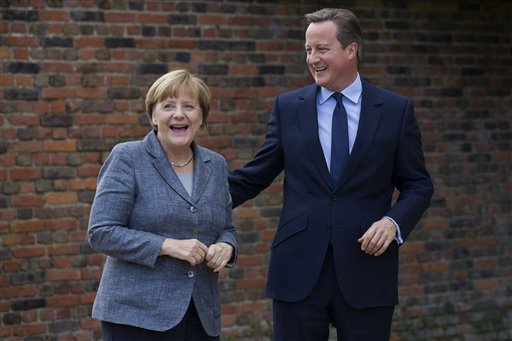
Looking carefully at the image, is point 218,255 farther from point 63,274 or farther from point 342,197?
point 63,274

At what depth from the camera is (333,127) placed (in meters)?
4.40

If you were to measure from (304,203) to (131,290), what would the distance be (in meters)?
0.90

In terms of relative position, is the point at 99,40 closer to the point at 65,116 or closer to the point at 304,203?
the point at 65,116

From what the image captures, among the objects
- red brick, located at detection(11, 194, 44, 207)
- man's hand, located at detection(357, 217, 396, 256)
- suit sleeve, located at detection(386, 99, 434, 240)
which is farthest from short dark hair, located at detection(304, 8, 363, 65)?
red brick, located at detection(11, 194, 44, 207)

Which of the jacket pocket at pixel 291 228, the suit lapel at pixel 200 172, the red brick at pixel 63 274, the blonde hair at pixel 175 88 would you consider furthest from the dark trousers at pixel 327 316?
the red brick at pixel 63 274

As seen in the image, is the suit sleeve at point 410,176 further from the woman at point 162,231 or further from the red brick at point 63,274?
the red brick at point 63,274

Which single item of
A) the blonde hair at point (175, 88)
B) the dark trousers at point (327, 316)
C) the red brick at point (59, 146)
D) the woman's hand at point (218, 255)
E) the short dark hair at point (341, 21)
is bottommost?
the dark trousers at point (327, 316)

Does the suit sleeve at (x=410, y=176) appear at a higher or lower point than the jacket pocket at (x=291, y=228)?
higher

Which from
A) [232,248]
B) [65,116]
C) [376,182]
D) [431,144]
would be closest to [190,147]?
[232,248]

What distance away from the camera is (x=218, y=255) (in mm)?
3949

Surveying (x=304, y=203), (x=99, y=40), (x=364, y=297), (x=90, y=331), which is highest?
(x=99, y=40)

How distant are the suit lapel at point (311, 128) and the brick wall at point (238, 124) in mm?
2180

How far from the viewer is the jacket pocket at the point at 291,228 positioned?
436 centimetres

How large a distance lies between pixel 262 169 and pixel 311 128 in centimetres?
34
